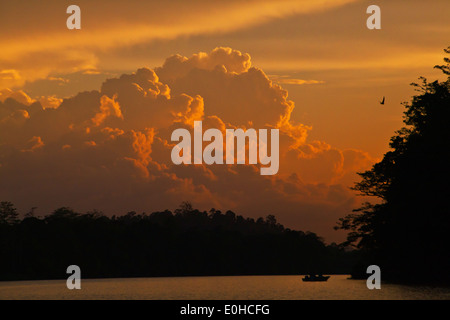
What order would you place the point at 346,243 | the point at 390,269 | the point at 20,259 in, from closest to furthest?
the point at 390,269 → the point at 346,243 → the point at 20,259

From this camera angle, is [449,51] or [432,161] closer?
[432,161]

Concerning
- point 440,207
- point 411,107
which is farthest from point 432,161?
point 411,107

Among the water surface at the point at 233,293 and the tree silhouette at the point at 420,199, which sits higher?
the tree silhouette at the point at 420,199

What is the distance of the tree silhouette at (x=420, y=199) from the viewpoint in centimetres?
9388

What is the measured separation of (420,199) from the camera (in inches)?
3770

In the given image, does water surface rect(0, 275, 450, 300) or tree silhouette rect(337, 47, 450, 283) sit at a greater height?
tree silhouette rect(337, 47, 450, 283)

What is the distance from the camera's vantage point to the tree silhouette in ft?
308

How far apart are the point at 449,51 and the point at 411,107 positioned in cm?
1025
